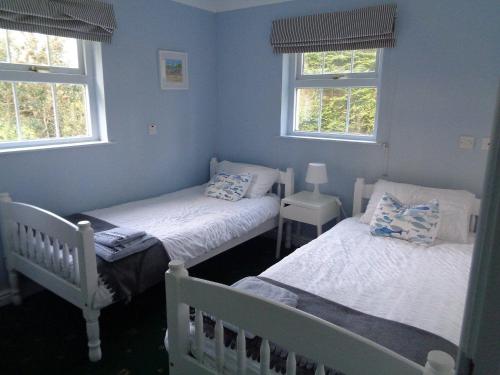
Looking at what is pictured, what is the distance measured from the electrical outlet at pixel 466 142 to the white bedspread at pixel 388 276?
2.49ft

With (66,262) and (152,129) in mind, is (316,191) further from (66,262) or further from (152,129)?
(66,262)

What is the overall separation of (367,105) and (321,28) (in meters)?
0.75

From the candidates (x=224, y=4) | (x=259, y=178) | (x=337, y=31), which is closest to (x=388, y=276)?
(x=259, y=178)

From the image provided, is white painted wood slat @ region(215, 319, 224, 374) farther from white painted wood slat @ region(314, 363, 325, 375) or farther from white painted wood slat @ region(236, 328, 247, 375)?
white painted wood slat @ region(314, 363, 325, 375)

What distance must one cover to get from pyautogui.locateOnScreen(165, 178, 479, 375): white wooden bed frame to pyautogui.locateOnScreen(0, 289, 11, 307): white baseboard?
1.75 metres

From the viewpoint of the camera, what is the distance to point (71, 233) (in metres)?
1.98

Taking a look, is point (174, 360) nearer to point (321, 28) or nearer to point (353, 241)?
point (353, 241)

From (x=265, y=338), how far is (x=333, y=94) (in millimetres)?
2635

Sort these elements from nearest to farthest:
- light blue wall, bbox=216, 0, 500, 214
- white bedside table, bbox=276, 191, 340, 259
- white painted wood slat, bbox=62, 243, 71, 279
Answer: white painted wood slat, bbox=62, 243, 71, 279, light blue wall, bbox=216, 0, 500, 214, white bedside table, bbox=276, 191, 340, 259

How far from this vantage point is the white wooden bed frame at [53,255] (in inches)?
77.5

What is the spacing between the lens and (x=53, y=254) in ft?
7.24

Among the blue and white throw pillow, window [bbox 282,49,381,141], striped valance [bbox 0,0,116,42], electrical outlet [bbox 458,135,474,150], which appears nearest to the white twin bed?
the blue and white throw pillow

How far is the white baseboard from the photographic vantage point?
2.58 metres

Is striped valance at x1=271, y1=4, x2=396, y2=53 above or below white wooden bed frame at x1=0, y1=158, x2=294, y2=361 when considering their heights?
above
